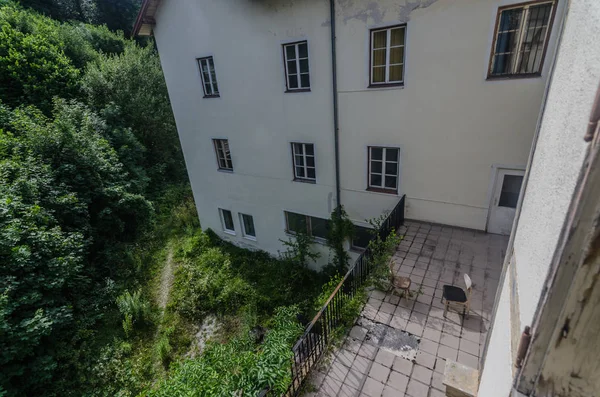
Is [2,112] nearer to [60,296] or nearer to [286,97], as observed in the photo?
[60,296]

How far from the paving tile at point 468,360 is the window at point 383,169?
432 cm

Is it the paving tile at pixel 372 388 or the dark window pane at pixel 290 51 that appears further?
the dark window pane at pixel 290 51

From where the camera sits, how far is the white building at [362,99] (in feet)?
18.0

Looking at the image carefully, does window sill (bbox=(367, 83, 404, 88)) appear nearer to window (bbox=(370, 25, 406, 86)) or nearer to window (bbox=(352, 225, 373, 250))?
window (bbox=(370, 25, 406, 86))

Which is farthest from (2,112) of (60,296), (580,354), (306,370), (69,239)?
(580,354)

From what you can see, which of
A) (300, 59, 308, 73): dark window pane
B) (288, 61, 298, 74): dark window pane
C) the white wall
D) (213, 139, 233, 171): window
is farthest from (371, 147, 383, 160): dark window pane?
the white wall

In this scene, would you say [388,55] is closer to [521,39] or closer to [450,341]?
[521,39]

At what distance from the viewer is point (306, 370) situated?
4109 mm

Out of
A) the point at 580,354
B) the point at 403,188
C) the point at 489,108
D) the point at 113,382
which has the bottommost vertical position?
the point at 113,382

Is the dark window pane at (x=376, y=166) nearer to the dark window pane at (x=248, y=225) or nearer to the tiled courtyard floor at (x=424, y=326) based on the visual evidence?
the tiled courtyard floor at (x=424, y=326)

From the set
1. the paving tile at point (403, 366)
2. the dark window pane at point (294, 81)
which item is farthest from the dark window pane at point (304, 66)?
the paving tile at point (403, 366)

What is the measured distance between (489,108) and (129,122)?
1965cm

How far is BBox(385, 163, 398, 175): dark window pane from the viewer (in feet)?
24.2

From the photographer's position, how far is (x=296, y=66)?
7.75m
